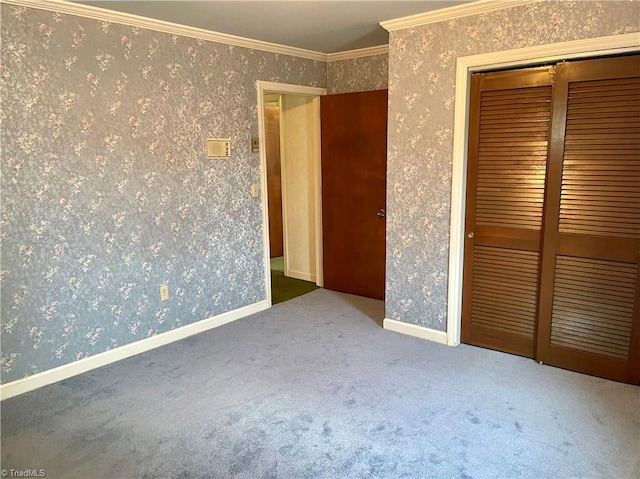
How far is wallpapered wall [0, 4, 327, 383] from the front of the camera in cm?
276

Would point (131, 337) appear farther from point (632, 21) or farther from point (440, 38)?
point (632, 21)

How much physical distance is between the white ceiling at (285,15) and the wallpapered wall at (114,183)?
0.76 feet

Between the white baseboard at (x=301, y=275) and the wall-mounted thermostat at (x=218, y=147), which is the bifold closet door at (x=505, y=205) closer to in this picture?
the wall-mounted thermostat at (x=218, y=147)

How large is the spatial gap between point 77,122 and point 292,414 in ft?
7.42

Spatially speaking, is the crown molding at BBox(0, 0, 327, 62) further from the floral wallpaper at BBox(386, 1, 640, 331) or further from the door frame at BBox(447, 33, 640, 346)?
the door frame at BBox(447, 33, 640, 346)

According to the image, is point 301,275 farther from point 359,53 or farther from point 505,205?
point 505,205

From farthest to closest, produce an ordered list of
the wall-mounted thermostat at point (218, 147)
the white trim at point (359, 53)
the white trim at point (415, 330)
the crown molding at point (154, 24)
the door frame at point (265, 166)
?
the white trim at point (359, 53), the door frame at point (265, 166), the wall-mounted thermostat at point (218, 147), the white trim at point (415, 330), the crown molding at point (154, 24)

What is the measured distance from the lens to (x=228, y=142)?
3.87 meters

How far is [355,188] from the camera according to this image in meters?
4.55

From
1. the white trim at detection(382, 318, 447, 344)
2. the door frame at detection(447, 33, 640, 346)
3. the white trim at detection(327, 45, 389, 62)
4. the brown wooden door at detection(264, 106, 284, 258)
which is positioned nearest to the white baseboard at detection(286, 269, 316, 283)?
the brown wooden door at detection(264, 106, 284, 258)

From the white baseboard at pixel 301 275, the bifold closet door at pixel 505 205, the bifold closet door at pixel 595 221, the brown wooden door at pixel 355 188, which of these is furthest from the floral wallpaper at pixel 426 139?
the white baseboard at pixel 301 275

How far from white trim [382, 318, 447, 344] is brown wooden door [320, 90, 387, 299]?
2.62ft

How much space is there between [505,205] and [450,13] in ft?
4.40

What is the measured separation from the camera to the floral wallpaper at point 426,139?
295cm
